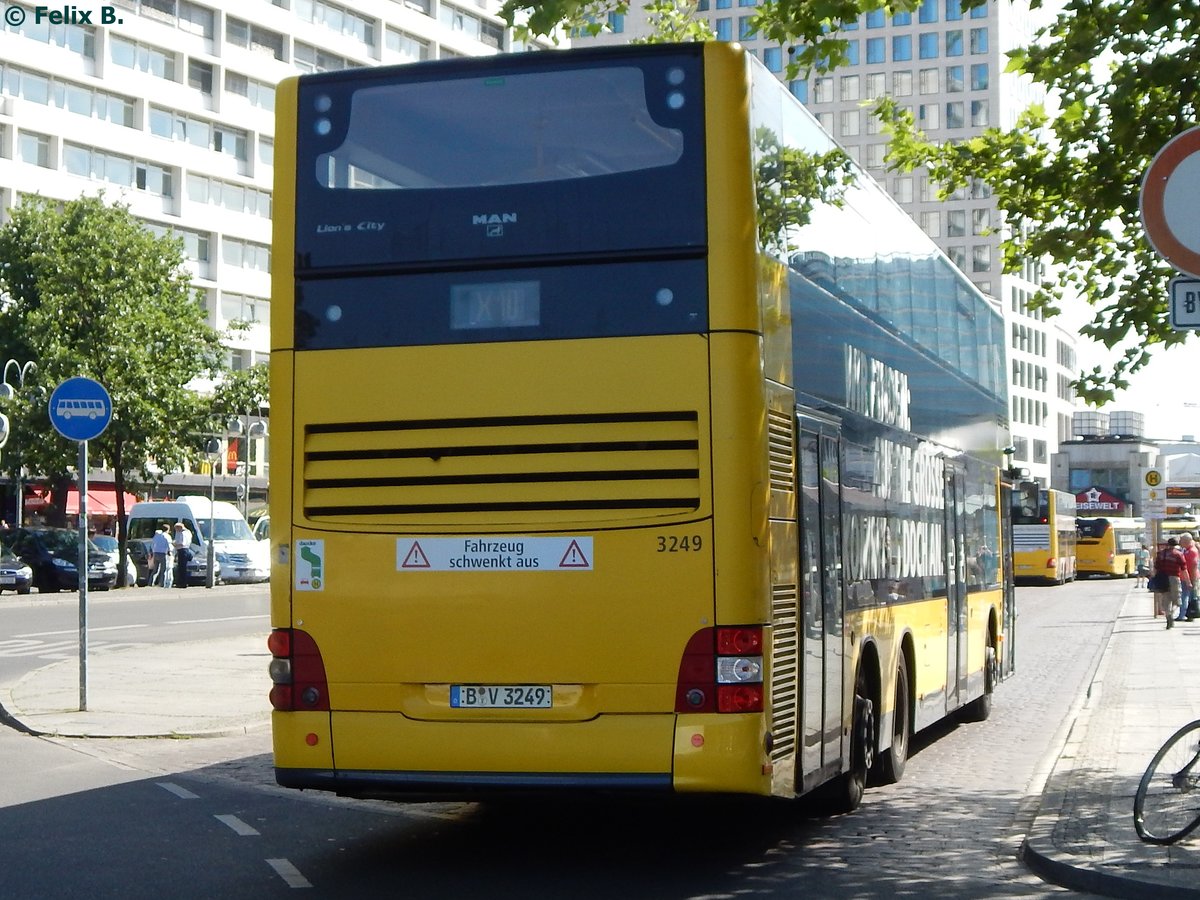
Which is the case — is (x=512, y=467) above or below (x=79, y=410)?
below

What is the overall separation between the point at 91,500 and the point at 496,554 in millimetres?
62169

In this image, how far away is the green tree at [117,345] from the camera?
4991 centimetres

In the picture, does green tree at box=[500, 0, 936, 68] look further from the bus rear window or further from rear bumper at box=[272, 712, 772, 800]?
rear bumper at box=[272, 712, 772, 800]

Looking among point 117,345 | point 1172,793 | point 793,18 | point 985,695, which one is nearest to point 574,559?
point 1172,793

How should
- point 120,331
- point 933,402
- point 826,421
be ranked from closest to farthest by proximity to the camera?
1. point 826,421
2. point 933,402
3. point 120,331

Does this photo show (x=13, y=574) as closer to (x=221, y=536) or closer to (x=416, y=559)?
(x=221, y=536)

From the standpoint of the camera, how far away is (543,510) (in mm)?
8406

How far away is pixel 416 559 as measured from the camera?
28.0 feet

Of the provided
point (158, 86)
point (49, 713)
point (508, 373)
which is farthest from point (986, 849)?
point (158, 86)

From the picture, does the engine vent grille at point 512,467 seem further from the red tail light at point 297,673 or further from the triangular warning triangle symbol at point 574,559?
the red tail light at point 297,673

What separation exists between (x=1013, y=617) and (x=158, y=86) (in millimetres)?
58481

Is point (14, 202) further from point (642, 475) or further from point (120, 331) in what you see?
point (642, 475)

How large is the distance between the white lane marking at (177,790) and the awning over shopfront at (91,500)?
51.9 m

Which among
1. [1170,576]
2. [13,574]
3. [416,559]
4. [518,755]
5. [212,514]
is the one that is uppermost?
[212,514]
